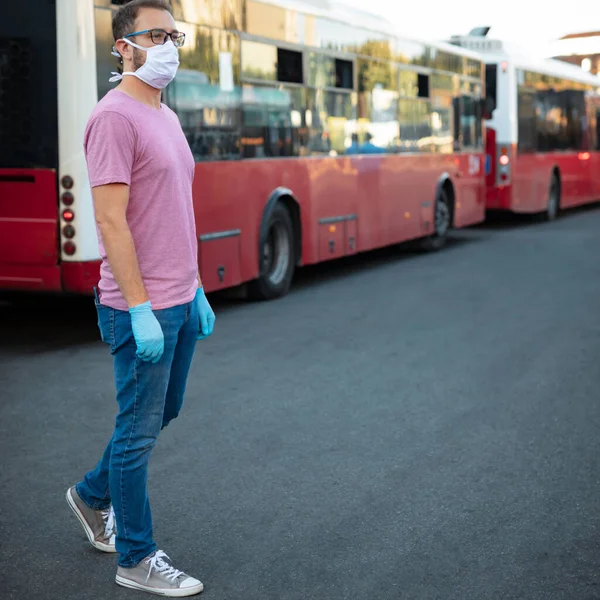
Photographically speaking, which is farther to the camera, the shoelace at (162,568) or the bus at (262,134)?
→ the bus at (262,134)

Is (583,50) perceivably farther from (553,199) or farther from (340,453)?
(340,453)

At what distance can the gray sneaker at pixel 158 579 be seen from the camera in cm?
390

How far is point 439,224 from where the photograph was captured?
54.9ft

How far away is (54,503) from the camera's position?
16.2ft

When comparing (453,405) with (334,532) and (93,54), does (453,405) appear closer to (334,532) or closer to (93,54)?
(334,532)

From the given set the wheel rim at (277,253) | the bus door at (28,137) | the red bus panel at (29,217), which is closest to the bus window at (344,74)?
the wheel rim at (277,253)

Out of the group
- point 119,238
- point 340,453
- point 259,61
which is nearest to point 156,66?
point 119,238

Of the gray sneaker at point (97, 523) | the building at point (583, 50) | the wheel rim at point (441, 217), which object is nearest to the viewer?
the gray sneaker at point (97, 523)

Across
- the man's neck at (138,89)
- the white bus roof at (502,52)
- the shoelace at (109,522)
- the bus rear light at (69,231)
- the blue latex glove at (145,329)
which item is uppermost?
the white bus roof at (502,52)

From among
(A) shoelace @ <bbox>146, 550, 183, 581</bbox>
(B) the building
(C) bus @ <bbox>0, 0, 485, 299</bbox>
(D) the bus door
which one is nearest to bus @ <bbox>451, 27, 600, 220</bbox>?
(C) bus @ <bbox>0, 0, 485, 299</bbox>

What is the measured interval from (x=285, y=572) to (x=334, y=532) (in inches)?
18.8

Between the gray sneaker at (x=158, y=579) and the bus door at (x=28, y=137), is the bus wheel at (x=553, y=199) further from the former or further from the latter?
the gray sneaker at (x=158, y=579)

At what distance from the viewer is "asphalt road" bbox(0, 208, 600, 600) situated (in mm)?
4125

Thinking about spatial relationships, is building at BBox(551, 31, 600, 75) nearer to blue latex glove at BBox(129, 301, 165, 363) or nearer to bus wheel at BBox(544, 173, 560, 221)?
bus wheel at BBox(544, 173, 560, 221)
